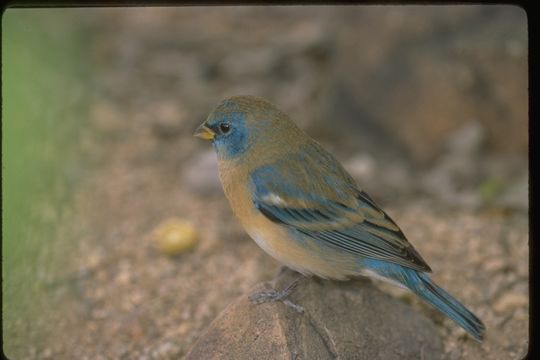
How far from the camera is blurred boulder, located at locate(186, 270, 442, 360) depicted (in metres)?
3.84

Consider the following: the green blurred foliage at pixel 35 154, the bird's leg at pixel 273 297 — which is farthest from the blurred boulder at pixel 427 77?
the bird's leg at pixel 273 297

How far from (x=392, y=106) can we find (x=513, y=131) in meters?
1.17

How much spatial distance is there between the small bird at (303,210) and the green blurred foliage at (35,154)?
184 cm

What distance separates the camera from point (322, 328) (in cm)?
400

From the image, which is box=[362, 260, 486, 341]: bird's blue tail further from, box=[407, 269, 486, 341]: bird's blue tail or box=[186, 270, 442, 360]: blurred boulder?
box=[186, 270, 442, 360]: blurred boulder

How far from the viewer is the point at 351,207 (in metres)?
4.31

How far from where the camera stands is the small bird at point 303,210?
164 inches

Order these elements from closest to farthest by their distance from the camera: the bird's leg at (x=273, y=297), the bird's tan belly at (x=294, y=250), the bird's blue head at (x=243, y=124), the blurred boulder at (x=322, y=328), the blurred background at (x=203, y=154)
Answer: the blurred boulder at (x=322, y=328) < the bird's leg at (x=273, y=297) < the bird's tan belly at (x=294, y=250) < the bird's blue head at (x=243, y=124) < the blurred background at (x=203, y=154)

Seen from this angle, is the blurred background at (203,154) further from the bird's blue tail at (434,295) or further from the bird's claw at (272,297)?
the bird's claw at (272,297)

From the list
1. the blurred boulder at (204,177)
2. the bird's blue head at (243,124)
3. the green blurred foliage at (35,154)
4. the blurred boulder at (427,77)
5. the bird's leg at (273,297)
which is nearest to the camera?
the bird's leg at (273,297)

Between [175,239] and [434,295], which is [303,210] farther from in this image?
[175,239]

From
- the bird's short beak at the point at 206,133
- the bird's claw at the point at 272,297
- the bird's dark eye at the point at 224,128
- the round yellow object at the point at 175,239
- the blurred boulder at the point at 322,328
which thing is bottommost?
the round yellow object at the point at 175,239

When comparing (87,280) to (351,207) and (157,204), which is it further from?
(351,207)

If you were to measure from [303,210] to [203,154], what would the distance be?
2893mm
